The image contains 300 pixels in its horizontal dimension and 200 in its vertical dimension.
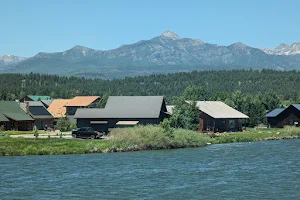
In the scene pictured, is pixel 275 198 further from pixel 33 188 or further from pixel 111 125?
pixel 111 125

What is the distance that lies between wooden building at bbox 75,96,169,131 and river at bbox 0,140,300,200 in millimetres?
18336

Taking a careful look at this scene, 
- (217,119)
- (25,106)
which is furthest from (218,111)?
(25,106)

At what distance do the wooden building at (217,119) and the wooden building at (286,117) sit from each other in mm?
11099

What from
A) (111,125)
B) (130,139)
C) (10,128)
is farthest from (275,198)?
(10,128)

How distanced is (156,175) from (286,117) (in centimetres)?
6067

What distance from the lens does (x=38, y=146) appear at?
5581 centimetres

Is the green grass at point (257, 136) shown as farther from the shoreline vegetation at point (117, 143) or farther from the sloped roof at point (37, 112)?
the sloped roof at point (37, 112)

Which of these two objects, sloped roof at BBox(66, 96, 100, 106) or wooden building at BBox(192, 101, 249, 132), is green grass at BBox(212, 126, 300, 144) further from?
sloped roof at BBox(66, 96, 100, 106)

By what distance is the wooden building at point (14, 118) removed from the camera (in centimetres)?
7950

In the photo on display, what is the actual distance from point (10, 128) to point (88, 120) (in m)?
12.4

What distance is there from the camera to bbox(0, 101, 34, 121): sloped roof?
80938 millimetres

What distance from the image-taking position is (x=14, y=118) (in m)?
80.3

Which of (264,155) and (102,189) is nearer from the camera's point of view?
(102,189)

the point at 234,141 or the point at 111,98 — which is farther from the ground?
the point at 111,98
